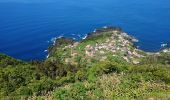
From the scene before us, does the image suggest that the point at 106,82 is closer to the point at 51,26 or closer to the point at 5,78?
the point at 5,78

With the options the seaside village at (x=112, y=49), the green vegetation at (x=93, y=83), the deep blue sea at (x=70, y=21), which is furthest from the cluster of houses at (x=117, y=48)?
the green vegetation at (x=93, y=83)

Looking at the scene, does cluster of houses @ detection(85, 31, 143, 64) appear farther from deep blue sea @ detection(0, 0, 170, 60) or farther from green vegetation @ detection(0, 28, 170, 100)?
green vegetation @ detection(0, 28, 170, 100)

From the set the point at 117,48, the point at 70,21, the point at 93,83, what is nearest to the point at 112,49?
the point at 117,48

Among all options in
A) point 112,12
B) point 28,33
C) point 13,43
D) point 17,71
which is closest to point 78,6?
point 112,12

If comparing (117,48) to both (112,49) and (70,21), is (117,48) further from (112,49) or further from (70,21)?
(70,21)

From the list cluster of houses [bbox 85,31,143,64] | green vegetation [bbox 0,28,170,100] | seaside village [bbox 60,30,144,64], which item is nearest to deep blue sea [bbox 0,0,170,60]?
cluster of houses [bbox 85,31,143,64]

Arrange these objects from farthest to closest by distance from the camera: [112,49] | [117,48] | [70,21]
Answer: [70,21] < [117,48] < [112,49]

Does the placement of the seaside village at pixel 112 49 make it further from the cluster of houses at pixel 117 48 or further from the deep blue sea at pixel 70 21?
the deep blue sea at pixel 70 21

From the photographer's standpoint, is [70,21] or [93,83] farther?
[70,21]
